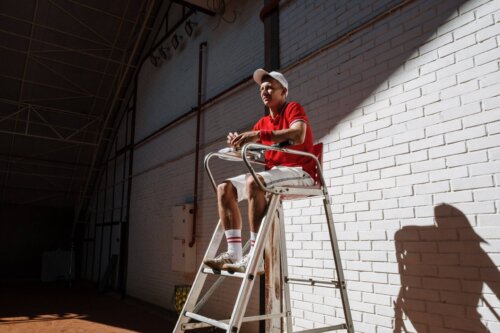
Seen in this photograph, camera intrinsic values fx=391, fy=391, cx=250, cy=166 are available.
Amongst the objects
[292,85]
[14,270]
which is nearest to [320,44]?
[292,85]

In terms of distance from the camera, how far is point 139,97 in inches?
395

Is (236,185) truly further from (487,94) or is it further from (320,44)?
(320,44)

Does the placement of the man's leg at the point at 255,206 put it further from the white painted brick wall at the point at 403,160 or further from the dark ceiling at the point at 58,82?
the dark ceiling at the point at 58,82

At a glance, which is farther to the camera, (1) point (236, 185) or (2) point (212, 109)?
(2) point (212, 109)

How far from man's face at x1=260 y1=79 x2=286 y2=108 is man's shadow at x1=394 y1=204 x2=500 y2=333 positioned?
4.45 ft

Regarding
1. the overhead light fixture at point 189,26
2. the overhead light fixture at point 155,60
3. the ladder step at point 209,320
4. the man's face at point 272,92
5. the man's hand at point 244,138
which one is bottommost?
the ladder step at point 209,320

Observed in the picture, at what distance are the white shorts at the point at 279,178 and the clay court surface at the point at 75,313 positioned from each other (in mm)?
3794

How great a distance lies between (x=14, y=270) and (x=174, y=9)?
9940mm

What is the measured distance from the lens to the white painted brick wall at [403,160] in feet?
8.34

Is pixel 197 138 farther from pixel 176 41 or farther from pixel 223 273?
pixel 223 273

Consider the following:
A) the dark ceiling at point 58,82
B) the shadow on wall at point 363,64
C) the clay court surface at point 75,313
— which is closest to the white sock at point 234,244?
the shadow on wall at point 363,64

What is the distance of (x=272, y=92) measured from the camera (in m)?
2.67

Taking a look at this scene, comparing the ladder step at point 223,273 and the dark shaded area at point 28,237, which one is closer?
the ladder step at point 223,273

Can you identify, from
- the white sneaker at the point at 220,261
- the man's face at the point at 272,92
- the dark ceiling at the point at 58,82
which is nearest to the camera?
the white sneaker at the point at 220,261
